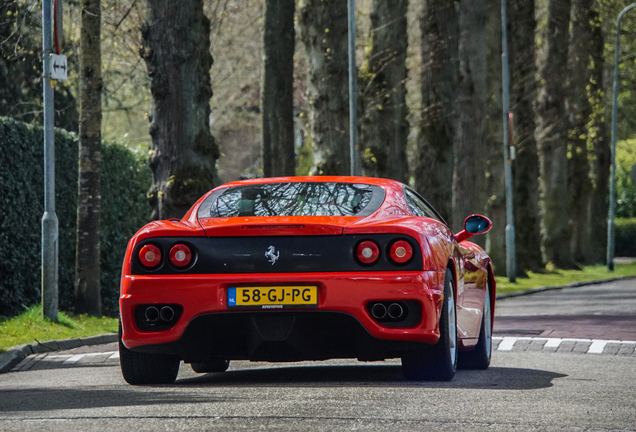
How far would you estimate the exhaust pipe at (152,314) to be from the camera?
25.0ft

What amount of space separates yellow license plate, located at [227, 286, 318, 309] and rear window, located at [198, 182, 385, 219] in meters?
0.71

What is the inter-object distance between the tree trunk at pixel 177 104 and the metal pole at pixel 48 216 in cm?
129

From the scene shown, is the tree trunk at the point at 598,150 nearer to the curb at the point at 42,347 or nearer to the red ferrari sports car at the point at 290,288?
the curb at the point at 42,347

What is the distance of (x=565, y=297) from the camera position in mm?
23859

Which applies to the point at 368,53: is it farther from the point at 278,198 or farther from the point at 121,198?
the point at 278,198

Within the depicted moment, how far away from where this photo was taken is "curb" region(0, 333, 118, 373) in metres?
11.6

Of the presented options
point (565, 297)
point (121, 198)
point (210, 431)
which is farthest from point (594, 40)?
point (210, 431)

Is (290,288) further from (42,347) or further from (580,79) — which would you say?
(580,79)

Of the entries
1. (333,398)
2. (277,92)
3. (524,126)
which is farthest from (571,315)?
(524,126)

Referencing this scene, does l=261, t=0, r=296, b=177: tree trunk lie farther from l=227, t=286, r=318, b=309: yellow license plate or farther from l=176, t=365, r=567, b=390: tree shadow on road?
l=227, t=286, r=318, b=309: yellow license plate

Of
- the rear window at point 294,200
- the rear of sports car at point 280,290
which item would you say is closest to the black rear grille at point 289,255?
the rear of sports car at point 280,290

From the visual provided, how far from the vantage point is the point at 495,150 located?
107 feet

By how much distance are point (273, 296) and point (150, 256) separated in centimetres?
84

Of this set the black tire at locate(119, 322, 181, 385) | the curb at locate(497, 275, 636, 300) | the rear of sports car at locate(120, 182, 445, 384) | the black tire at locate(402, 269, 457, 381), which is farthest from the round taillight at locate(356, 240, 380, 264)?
the curb at locate(497, 275, 636, 300)
